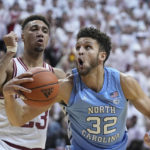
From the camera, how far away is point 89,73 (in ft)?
12.5

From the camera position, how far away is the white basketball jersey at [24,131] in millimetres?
4113

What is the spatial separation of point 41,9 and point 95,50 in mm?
7537

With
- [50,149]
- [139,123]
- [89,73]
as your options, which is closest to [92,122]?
[89,73]

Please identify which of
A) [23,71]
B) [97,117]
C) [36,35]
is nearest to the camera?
[97,117]

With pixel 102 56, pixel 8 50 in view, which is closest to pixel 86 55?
pixel 102 56

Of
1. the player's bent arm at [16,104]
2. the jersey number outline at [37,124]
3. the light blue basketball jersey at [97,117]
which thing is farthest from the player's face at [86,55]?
the jersey number outline at [37,124]

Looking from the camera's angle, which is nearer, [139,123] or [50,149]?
[50,149]

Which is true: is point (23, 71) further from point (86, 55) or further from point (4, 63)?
point (86, 55)

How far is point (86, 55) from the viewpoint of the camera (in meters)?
3.74

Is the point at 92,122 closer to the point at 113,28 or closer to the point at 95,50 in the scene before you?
the point at 95,50

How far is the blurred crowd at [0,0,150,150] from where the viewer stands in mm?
8016

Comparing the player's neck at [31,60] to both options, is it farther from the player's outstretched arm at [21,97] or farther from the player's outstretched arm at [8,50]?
the player's outstretched arm at [21,97]

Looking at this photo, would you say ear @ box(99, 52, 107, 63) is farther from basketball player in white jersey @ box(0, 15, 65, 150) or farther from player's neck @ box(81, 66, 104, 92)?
basketball player in white jersey @ box(0, 15, 65, 150)

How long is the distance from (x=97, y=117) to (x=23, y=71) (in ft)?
3.91
